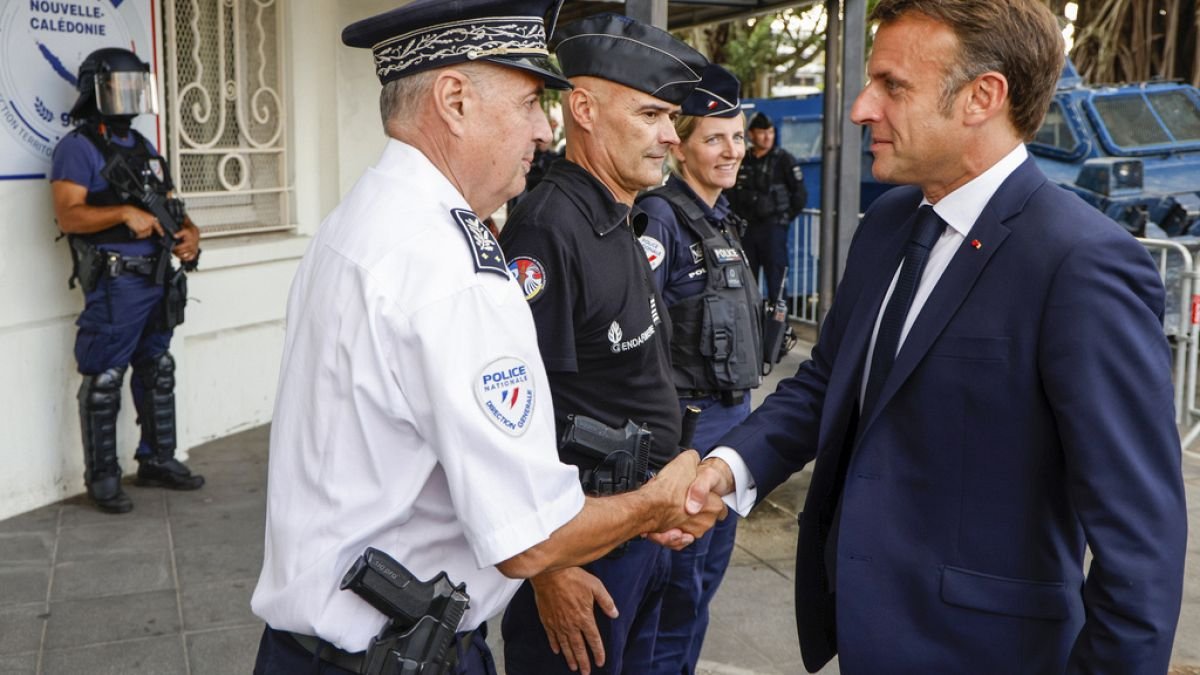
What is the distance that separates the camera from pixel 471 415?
1.73 meters

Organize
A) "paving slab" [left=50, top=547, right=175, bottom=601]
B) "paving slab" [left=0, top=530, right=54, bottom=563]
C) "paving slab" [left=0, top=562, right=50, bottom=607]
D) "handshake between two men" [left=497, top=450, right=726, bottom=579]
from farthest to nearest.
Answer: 1. "paving slab" [left=0, top=530, right=54, bottom=563]
2. "paving slab" [left=50, top=547, right=175, bottom=601]
3. "paving slab" [left=0, top=562, right=50, bottom=607]
4. "handshake between two men" [left=497, top=450, right=726, bottom=579]

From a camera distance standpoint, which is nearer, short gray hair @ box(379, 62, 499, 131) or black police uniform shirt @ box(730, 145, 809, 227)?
short gray hair @ box(379, 62, 499, 131)

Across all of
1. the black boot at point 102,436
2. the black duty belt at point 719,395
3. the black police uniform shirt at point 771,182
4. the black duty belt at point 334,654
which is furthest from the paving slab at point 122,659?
the black police uniform shirt at point 771,182

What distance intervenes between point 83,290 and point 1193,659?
4.70 metres

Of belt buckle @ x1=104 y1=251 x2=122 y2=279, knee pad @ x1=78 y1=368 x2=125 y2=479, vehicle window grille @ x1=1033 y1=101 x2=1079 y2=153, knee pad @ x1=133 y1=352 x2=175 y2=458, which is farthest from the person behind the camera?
vehicle window grille @ x1=1033 y1=101 x2=1079 y2=153

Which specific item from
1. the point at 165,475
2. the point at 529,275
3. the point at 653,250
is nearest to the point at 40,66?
the point at 165,475

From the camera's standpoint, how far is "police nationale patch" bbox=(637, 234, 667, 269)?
3.48 m

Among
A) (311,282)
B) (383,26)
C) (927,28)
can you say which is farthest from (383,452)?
(927,28)

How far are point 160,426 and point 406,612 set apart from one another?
4.25 meters

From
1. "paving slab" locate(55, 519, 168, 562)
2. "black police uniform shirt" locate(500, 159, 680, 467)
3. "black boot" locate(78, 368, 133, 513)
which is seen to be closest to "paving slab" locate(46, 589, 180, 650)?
"paving slab" locate(55, 519, 168, 562)

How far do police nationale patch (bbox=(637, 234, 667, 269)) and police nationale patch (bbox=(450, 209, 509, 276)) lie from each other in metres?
1.60

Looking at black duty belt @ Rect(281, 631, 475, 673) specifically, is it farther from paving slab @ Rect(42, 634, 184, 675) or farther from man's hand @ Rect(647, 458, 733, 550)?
paving slab @ Rect(42, 634, 184, 675)

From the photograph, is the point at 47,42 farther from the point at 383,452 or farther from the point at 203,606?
the point at 383,452

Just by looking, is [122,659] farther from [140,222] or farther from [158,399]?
[140,222]
